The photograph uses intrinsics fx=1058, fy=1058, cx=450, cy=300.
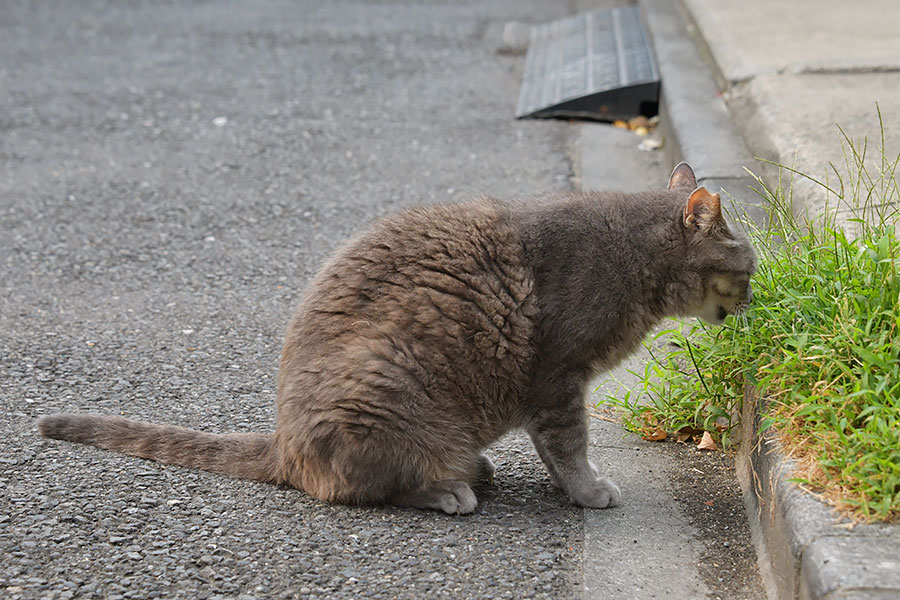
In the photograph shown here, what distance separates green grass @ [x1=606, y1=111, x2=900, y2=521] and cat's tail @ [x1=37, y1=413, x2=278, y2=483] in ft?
4.31

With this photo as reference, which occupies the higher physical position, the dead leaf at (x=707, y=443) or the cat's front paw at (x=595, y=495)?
the cat's front paw at (x=595, y=495)

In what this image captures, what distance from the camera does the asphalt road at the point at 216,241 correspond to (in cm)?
295

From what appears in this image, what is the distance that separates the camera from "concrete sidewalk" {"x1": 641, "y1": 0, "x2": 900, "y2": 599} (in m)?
2.52

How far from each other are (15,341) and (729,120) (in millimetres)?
4010

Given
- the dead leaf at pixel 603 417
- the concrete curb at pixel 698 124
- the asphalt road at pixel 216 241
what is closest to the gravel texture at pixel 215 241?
the asphalt road at pixel 216 241

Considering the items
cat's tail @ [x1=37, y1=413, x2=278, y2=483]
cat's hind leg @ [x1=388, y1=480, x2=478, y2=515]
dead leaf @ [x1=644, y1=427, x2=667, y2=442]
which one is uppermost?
cat's tail @ [x1=37, y1=413, x2=278, y2=483]

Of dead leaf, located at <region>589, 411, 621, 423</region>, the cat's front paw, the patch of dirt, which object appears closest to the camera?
the patch of dirt

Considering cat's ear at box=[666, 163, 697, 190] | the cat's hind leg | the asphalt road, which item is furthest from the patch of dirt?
cat's ear at box=[666, 163, 697, 190]

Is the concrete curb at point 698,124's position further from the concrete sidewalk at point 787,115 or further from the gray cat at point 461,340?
the gray cat at point 461,340

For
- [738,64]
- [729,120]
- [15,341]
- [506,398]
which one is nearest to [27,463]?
[15,341]

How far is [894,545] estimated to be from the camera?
2488 millimetres

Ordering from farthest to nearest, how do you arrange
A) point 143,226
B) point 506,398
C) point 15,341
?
point 143,226 < point 15,341 < point 506,398

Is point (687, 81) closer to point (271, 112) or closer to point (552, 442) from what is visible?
point (271, 112)

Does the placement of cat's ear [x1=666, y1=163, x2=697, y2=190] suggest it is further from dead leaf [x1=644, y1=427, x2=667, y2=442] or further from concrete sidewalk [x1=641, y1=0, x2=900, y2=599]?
dead leaf [x1=644, y1=427, x2=667, y2=442]
